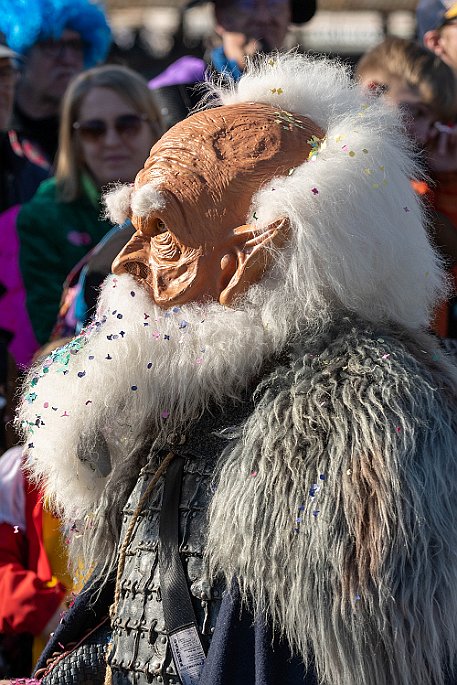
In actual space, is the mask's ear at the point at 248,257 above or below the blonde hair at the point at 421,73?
below

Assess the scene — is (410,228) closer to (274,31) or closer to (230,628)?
(230,628)

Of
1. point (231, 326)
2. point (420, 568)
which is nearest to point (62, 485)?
point (231, 326)

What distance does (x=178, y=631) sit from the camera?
157 cm

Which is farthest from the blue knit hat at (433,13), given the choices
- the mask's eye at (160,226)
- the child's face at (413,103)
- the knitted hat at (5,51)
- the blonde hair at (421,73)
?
the mask's eye at (160,226)

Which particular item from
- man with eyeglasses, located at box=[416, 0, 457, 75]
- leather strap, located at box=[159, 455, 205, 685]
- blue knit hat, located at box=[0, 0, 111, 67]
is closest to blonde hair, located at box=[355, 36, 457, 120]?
man with eyeglasses, located at box=[416, 0, 457, 75]

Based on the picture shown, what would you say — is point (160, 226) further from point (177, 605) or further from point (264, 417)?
point (177, 605)

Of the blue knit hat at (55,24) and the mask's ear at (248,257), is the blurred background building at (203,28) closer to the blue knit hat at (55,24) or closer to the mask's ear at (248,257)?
the blue knit hat at (55,24)

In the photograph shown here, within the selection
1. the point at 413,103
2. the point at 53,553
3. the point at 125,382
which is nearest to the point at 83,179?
the point at 413,103

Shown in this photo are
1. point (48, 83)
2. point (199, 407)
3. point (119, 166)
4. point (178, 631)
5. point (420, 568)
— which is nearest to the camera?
point (420, 568)

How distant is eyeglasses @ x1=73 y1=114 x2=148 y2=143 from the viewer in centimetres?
334

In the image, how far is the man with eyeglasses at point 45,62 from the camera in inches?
162

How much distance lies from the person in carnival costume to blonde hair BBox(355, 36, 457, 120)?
1.29 metres

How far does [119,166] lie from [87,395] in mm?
1753

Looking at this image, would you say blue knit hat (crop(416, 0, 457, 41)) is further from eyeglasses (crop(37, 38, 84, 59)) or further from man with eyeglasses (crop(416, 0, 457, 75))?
eyeglasses (crop(37, 38, 84, 59))
